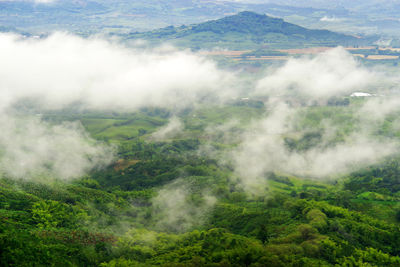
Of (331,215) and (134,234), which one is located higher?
(331,215)

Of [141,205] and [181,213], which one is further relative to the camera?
[141,205]

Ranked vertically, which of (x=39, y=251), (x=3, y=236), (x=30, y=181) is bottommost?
(x=30, y=181)

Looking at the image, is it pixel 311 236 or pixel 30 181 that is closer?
pixel 311 236

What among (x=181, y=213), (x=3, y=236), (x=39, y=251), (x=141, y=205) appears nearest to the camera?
(x=3, y=236)

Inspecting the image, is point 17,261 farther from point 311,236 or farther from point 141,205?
point 141,205

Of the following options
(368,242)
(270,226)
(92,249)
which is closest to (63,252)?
(92,249)

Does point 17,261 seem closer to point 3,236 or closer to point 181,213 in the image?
point 3,236

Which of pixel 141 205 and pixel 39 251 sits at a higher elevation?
pixel 39 251

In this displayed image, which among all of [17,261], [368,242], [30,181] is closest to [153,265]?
[17,261]

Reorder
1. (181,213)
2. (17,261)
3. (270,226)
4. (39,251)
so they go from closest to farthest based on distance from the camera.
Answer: (17,261) < (39,251) < (270,226) < (181,213)
